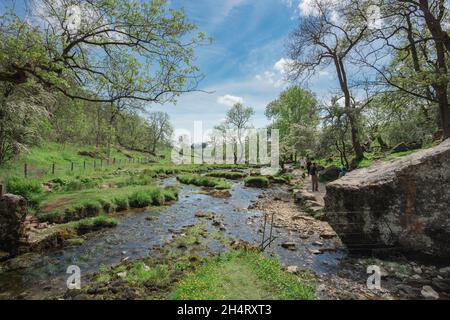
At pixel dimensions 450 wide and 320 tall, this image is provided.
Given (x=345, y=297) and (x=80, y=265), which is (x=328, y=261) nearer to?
(x=345, y=297)

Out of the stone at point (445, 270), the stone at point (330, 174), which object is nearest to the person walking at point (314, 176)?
the stone at point (330, 174)

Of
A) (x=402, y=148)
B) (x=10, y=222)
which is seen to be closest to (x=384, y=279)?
(x=10, y=222)

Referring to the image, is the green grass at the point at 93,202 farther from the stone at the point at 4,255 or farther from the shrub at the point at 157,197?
the stone at the point at 4,255

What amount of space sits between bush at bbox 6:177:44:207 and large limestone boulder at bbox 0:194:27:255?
5732 mm

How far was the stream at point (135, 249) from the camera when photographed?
22.5 feet

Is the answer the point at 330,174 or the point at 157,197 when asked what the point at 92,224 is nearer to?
the point at 157,197

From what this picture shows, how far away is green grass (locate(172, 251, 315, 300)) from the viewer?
570 centimetres

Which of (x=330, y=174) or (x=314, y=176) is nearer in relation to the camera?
(x=314, y=176)

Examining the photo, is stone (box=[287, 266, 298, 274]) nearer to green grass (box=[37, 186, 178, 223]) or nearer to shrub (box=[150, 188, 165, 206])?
green grass (box=[37, 186, 178, 223])

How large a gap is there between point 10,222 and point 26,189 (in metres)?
7.82

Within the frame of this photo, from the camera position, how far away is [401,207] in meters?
7.81

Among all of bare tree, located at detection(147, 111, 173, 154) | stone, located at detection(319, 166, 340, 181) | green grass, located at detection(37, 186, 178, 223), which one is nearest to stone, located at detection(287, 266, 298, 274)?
green grass, located at detection(37, 186, 178, 223)

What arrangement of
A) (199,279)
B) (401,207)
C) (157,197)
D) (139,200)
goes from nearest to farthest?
(199,279), (401,207), (139,200), (157,197)
